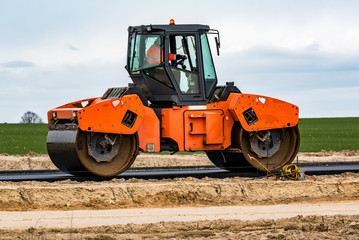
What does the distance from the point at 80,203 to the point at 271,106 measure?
546cm

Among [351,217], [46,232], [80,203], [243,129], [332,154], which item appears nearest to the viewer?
[46,232]

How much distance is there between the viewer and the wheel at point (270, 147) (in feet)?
48.3

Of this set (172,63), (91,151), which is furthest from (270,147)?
(91,151)

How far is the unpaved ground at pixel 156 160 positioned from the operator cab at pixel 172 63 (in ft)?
18.7

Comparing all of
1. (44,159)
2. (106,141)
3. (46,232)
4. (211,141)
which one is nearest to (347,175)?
(211,141)

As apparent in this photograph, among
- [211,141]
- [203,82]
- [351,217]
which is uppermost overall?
[203,82]

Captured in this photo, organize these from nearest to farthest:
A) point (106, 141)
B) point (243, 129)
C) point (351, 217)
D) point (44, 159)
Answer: point (351, 217)
point (106, 141)
point (243, 129)
point (44, 159)

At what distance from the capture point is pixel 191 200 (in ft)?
38.8

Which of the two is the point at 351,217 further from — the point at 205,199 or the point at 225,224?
the point at 205,199

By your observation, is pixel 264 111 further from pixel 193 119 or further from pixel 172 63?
pixel 172 63

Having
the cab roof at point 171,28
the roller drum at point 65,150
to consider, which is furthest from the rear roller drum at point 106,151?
the cab roof at point 171,28

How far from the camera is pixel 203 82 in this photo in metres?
14.6

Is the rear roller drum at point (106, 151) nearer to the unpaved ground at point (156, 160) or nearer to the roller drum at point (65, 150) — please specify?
the roller drum at point (65, 150)

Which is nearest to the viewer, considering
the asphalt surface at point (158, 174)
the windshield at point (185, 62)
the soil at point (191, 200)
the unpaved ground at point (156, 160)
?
the soil at point (191, 200)
